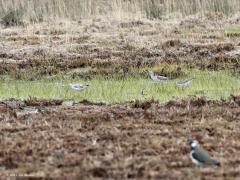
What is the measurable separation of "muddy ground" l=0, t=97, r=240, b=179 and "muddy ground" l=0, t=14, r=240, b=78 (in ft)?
21.3

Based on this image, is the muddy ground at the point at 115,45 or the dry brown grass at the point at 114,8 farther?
the dry brown grass at the point at 114,8

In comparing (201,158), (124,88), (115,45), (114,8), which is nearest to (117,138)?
(201,158)

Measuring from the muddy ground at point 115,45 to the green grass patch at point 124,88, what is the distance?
0.73 m

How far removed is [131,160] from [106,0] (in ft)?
74.2

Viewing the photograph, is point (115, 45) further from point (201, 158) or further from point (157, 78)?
point (201, 158)

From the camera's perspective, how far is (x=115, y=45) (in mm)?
23641

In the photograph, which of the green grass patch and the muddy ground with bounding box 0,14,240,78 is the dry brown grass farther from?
the green grass patch

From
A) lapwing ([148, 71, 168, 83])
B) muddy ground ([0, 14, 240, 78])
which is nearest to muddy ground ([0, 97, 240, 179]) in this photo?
lapwing ([148, 71, 168, 83])

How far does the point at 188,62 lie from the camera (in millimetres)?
20531

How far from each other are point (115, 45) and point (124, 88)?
22.2 feet

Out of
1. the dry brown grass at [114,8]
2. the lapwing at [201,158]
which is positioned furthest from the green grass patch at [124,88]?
the dry brown grass at [114,8]

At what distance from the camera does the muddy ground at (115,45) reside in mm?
20500

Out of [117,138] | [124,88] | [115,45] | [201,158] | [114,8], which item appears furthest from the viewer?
[114,8]

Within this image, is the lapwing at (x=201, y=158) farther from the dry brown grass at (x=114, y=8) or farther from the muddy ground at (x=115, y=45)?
the dry brown grass at (x=114, y=8)
